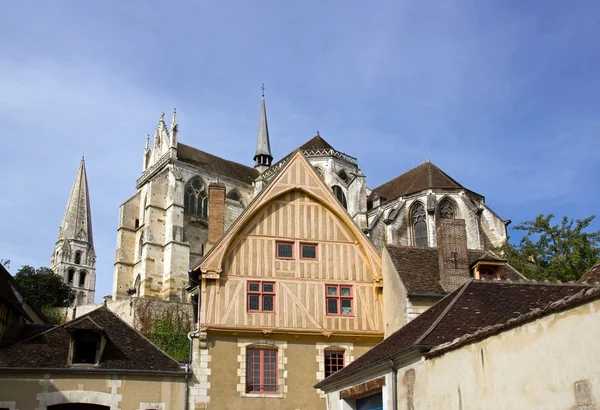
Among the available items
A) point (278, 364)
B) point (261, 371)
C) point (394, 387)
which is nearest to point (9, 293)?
point (261, 371)

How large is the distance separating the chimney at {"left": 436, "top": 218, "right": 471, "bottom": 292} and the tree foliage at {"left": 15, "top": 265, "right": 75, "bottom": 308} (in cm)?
3256

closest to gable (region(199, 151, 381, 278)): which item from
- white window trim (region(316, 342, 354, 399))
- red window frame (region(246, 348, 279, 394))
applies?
white window trim (region(316, 342, 354, 399))

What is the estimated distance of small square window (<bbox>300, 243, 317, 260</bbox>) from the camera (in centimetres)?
2081

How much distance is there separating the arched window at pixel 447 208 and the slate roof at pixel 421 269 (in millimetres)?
21491

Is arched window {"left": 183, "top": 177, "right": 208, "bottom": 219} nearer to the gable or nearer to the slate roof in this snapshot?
the gable

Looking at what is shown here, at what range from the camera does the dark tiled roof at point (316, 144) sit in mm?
49594

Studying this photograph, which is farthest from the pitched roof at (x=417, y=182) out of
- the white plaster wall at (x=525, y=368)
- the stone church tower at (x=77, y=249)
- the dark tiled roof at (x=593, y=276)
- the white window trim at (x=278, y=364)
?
the stone church tower at (x=77, y=249)

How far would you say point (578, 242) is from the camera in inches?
1131

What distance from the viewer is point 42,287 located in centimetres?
4566

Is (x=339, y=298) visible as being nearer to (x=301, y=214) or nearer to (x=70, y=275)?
(x=301, y=214)

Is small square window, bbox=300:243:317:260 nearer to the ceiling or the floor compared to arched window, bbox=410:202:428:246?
nearer to the floor

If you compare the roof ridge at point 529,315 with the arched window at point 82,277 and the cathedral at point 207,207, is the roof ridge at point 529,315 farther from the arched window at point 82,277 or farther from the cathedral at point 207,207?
the arched window at point 82,277

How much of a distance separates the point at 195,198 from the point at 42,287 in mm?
11934

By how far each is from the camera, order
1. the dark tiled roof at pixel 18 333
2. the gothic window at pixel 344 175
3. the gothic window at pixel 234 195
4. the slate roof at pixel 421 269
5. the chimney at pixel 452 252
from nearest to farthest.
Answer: the slate roof at pixel 421 269
the dark tiled roof at pixel 18 333
the chimney at pixel 452 252
the gothic window at pixel 344 175
the gothic window at pixel 234 195
